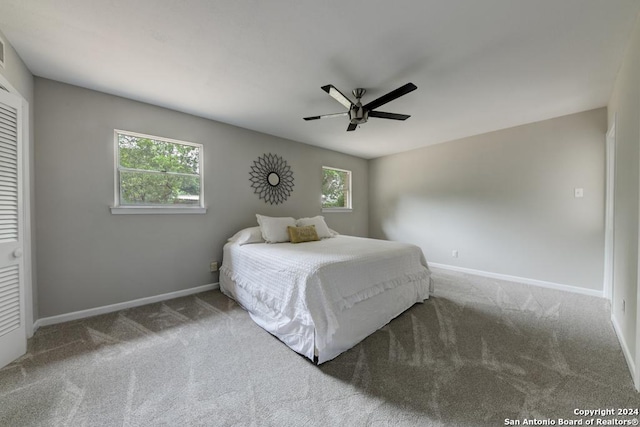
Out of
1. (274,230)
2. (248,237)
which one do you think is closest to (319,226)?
(274,230)

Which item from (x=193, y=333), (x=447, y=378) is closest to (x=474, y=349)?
(x=447, y=378)

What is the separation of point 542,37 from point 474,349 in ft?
7.91

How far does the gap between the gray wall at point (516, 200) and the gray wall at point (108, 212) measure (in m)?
3.28

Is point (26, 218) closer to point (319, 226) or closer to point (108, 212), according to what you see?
point (108, 212)

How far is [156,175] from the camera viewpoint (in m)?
3.00

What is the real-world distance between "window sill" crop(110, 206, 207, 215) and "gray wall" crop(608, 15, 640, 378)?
4054 millimetres

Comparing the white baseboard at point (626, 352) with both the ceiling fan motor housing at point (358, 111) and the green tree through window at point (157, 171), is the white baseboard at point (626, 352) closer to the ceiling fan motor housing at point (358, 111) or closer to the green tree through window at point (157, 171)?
the ceiling fan motor housing at point (358, 111)

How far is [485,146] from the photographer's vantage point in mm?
3961

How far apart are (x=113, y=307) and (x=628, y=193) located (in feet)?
15.8

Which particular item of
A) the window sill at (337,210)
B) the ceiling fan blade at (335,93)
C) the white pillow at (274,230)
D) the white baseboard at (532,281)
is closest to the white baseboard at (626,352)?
the white baseboard at (532,281)

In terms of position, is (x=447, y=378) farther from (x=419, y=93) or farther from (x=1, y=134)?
(x=1, y=134)

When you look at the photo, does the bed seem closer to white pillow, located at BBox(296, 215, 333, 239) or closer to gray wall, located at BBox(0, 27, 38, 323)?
white pillow, located at BBox(296, 215, 333, 239)

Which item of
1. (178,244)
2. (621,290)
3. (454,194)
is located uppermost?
(454,194)

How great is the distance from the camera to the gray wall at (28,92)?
1.82 meters
